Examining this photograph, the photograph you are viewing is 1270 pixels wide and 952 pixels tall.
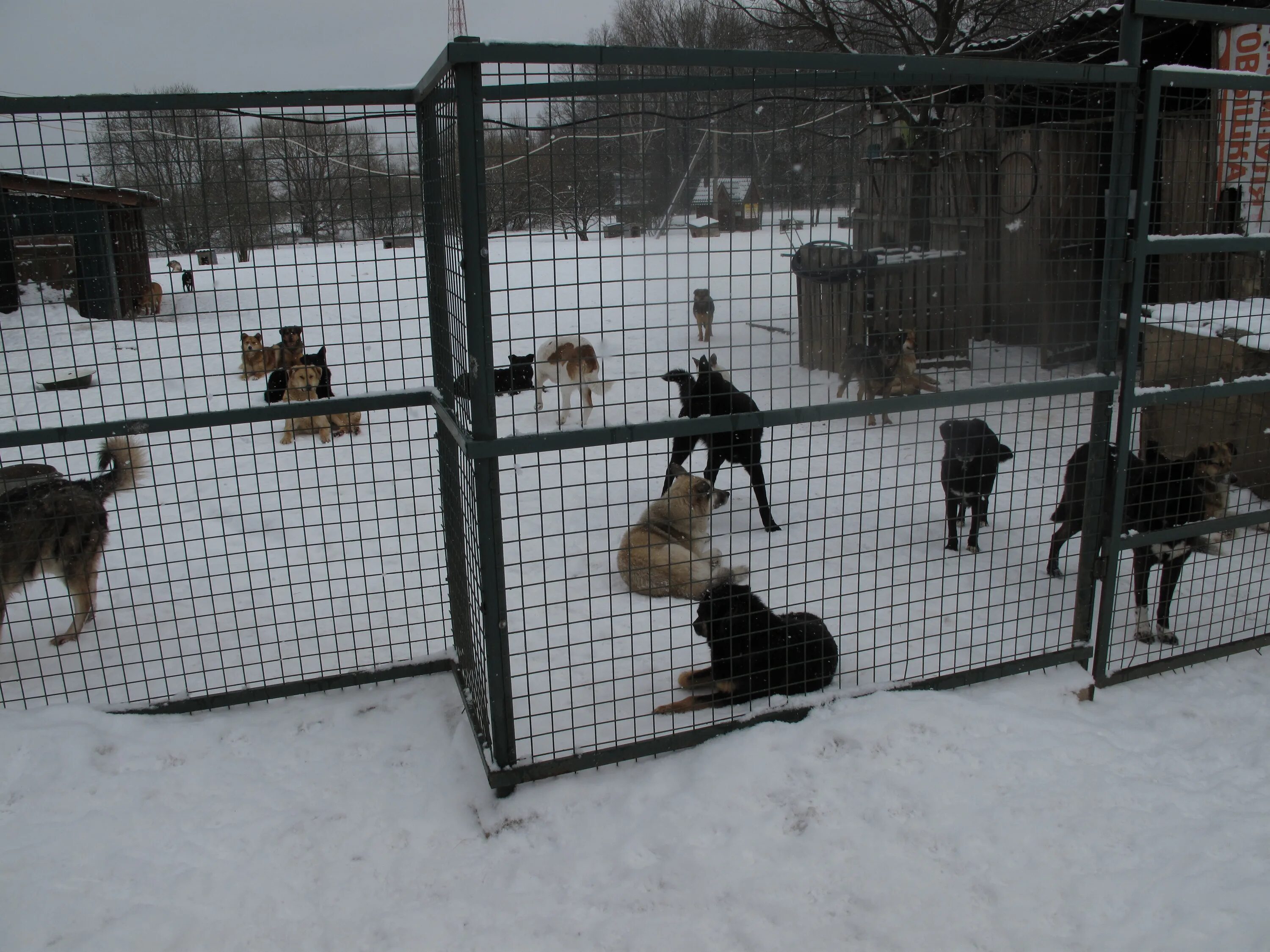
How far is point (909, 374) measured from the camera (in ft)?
31.3

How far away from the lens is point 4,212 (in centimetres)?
356

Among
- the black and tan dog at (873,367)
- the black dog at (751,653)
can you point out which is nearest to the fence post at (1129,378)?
the black dog at (751,653)

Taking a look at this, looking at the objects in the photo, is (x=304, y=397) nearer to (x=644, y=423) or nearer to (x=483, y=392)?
(x=483, y=392)

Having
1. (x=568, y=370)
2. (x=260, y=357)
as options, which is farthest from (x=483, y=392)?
(x=260, y=357)

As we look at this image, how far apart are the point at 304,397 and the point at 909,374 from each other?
6.92 meters

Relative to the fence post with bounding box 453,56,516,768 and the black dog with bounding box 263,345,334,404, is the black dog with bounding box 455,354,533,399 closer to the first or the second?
the black dog with bounding box 263,345,334,404

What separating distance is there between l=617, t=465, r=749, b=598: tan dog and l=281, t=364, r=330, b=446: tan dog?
4.71 meters

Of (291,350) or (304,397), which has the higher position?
(291,350)

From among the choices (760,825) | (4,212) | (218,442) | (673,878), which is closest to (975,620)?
(760,825)

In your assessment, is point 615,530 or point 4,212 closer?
point 4,212

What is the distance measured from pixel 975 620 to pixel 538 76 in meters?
3.77

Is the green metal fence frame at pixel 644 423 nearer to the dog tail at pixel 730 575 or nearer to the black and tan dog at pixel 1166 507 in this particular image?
the black and tan dog at pixel 1166 507

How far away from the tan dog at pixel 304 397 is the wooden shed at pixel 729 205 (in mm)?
6438

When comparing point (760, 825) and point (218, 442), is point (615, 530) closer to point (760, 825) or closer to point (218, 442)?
point (760, 825)
